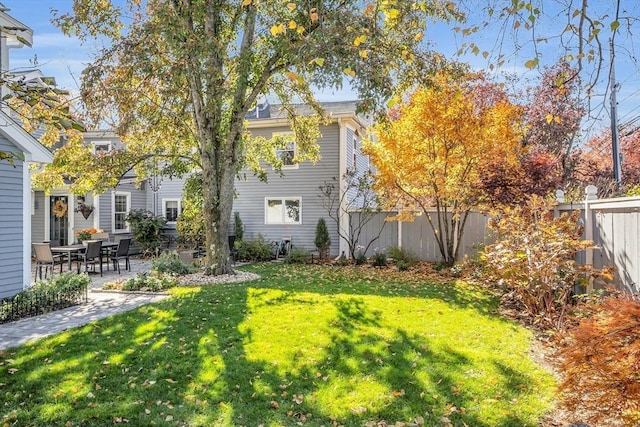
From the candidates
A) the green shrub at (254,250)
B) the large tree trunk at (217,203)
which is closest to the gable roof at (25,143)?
the large tree trunk at (217,203)

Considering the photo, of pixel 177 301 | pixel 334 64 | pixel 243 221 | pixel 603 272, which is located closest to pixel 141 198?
pixel 243 221

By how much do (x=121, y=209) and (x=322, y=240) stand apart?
9364 mm

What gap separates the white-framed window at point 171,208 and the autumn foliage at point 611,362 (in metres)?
18.0

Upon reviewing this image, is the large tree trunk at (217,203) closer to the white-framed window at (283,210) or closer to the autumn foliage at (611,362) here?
the white-framed window at (283,210)

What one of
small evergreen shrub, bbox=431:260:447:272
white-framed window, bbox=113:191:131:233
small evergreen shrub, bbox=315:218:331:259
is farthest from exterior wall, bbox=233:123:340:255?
white-framed window, bbox=113:191:131:233

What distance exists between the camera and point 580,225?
279 inches

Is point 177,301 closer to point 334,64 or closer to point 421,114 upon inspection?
point 334,64

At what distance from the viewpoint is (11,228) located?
26.1 feet

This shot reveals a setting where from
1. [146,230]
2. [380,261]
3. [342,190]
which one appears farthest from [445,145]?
[146,230]

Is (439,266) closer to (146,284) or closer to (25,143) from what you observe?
(146,284)

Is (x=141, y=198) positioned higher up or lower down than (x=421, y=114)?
lower down

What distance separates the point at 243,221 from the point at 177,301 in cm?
952

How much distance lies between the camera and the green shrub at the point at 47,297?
7.14 m

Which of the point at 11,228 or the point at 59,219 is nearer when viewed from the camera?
the point at 11,228
